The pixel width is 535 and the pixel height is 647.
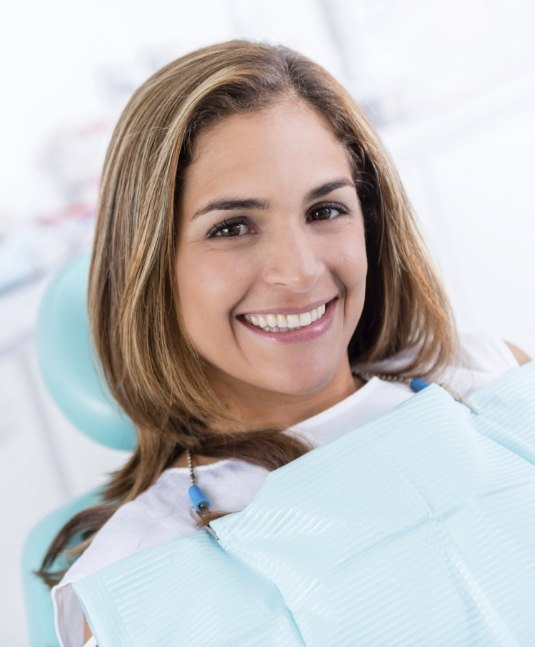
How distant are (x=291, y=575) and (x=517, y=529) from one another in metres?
0.23

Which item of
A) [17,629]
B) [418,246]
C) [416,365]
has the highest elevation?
[418,246]

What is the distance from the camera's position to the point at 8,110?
2143 millimetres

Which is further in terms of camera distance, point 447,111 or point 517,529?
point 447,111

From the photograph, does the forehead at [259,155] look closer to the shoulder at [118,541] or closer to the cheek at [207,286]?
the cheek at [207,286]

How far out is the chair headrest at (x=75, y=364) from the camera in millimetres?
1224

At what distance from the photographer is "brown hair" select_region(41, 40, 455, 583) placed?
978 mm

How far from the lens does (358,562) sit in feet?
2.78

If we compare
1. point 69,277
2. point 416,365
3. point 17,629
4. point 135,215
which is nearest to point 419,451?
point 416,365

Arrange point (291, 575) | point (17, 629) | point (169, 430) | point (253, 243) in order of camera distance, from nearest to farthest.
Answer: point (291, 575) < point (253, 243) < point (169, 430) < point (17, 629)

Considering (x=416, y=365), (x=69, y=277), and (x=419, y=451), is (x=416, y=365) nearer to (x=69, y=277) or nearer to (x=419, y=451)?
(x=419, y=451)

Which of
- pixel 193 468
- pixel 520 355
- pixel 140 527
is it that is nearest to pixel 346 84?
pixel 520 355

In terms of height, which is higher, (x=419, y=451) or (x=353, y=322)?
(x=353, y=322)

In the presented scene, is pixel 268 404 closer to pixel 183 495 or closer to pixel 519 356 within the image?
pixel 183 495

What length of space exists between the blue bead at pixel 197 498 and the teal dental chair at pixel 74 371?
246mm
